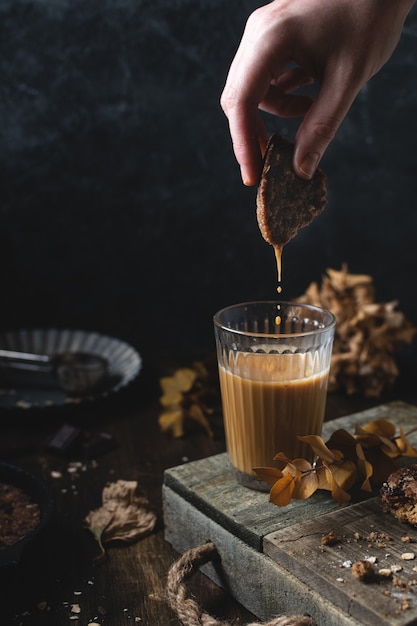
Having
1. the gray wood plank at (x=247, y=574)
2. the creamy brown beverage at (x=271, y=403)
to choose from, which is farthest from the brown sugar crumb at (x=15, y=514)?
the creamy brown beverage at (x=271, y=403)

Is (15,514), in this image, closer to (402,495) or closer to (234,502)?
(234,502)

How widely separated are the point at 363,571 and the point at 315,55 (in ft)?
3.10

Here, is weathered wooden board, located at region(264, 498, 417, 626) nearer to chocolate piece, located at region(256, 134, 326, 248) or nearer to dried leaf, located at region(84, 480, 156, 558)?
dried leaf, located at region(84, 480, 156, 558)

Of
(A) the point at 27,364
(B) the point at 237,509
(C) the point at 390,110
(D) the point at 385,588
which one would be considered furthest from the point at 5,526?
(C) the point at 390,110

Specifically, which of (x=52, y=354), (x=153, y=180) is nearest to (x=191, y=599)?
(x=52, y=354)

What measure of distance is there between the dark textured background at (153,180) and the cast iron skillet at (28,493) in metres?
1.02

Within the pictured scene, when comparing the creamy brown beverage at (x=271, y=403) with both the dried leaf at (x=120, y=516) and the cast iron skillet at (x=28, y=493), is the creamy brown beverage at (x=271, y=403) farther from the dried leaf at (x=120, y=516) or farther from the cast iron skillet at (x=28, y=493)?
the cast iron skillet at (x=28, y=493)

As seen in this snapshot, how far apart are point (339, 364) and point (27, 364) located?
0.94 metres

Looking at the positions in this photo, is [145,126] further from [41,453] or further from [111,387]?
[41,453]

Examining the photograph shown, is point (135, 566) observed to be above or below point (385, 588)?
below

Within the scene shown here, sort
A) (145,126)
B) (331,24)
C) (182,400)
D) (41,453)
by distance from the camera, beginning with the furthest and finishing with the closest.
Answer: (145,126) < (182,400) < (41,453) < (331,24)

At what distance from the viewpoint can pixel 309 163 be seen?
1.48m

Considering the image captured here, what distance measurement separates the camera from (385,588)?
1.16 m

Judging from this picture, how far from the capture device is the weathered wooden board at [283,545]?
1.15m
